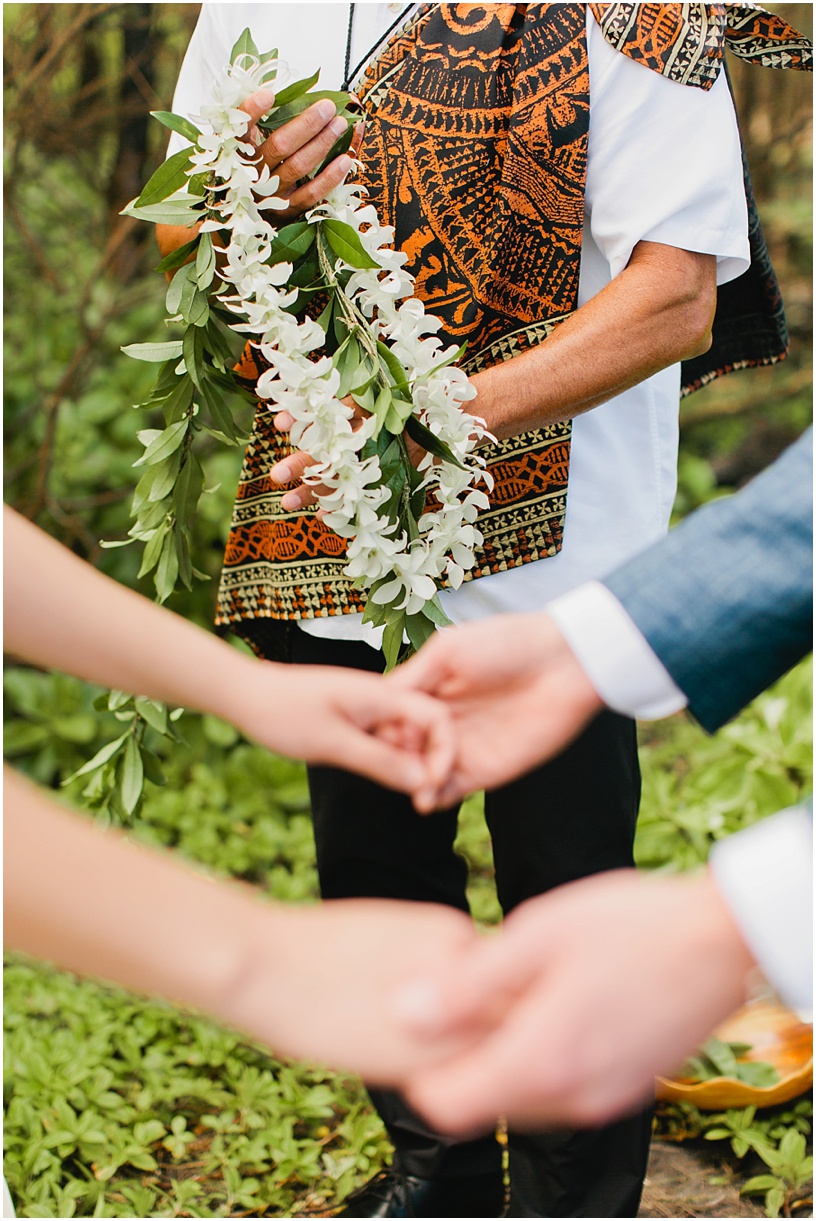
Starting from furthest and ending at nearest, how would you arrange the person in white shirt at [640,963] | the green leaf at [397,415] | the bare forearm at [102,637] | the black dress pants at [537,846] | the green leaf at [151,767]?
the green leaf at [151,767] < the black dress pants at [537,846] < the green leaf at [397,415] < the bare forearm at [102,637] < the person in white shirt at [640,963]

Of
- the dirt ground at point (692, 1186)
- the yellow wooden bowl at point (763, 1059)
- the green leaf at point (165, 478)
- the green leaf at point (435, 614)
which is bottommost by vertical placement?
the dirt ground at point (692, 1186)

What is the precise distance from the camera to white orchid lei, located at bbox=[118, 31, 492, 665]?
135 centimetres

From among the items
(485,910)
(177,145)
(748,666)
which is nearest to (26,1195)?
(485,910)

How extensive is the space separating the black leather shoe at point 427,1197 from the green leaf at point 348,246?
1589 millimetres

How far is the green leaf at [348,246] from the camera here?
1413 millimetres

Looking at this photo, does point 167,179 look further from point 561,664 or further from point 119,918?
point 119,918

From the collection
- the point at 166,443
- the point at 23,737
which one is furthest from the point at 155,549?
the point at 23,737

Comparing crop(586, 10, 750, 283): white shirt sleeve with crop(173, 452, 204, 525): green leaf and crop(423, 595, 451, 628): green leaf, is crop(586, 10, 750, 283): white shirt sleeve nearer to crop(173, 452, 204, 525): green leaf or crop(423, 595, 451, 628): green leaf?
crop(423, 595, 451, 628): green leaf

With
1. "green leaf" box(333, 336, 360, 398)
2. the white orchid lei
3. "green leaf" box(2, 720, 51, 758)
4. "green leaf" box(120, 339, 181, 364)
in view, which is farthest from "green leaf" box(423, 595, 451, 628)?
"green leaf" box(2, 720, 51, 758)

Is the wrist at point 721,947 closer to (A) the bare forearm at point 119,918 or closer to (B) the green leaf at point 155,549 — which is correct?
(A) the bare forearm at point 119,918

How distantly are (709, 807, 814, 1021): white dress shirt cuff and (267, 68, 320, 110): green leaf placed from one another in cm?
115

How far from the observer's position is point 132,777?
6.08 feet

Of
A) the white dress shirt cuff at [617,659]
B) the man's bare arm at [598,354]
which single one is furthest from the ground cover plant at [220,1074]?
the white dress shirt cuff at [617,659]

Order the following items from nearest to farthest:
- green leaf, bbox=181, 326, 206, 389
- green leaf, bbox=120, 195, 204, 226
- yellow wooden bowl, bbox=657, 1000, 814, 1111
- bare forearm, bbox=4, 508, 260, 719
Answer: bare forearm, bbox=4, 508, 260, 719, green leaf, bbox=120, 195, 204, 226, green leaf, bbox=181, 326, 206, 389, yellow wooden bowl, bbox=657, 1000, 814, 1111
